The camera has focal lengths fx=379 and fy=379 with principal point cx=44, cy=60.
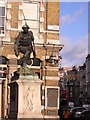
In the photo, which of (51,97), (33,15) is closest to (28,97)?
(51,97)

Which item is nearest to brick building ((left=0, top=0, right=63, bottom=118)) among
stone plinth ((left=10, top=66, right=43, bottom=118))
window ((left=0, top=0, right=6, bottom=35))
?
window ((left=0, top=0, right=6, bottom=35))

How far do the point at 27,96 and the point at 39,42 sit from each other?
36.4ft

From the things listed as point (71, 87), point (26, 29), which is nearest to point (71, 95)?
point (71, 87)

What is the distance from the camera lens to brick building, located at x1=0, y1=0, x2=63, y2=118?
24984 mm

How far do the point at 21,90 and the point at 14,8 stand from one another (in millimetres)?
11821

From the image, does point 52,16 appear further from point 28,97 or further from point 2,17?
point 28,97

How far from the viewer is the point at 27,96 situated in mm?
14898

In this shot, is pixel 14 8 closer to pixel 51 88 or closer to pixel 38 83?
pixel 51 88

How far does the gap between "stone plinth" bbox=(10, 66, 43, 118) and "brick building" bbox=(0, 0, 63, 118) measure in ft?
31.9

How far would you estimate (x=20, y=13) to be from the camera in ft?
83.9

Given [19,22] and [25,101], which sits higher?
[19,22]

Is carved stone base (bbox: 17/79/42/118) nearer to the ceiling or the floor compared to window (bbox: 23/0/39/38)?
nearer to the floor

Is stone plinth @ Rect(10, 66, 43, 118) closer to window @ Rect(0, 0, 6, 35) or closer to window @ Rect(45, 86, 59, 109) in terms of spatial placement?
window @ Rect(45, 86, 59, 109)

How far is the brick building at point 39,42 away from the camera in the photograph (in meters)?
25.0
